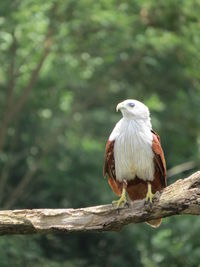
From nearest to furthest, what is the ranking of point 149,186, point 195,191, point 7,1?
point 195,191 < point 149,186 < point 7,1

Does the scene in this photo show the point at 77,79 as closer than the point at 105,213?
No

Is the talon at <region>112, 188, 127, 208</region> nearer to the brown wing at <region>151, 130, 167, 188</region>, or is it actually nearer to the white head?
the brown wing at <region>151, 130, 167, 188</region>

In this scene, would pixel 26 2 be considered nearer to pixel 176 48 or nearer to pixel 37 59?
pixel 37 59

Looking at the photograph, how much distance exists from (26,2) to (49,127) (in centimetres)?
358

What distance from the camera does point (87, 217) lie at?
7605 mm

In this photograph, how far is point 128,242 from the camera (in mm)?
16031

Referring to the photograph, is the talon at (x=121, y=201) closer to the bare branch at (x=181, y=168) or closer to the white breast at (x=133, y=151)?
the white breast at (x=133, y=151)

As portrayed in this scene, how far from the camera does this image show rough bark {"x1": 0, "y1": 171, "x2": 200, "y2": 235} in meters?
7.54

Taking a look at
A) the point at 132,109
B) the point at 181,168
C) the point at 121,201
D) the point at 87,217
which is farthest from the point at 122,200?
the point at 181,168

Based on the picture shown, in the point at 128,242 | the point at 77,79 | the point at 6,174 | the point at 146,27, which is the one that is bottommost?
the point at 128,242

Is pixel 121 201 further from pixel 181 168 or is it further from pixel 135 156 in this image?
pixel 181 168

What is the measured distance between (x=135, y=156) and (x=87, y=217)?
96cm

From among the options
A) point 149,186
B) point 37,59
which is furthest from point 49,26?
point 149,186

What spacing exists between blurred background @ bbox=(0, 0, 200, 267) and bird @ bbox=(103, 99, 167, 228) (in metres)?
4.44
